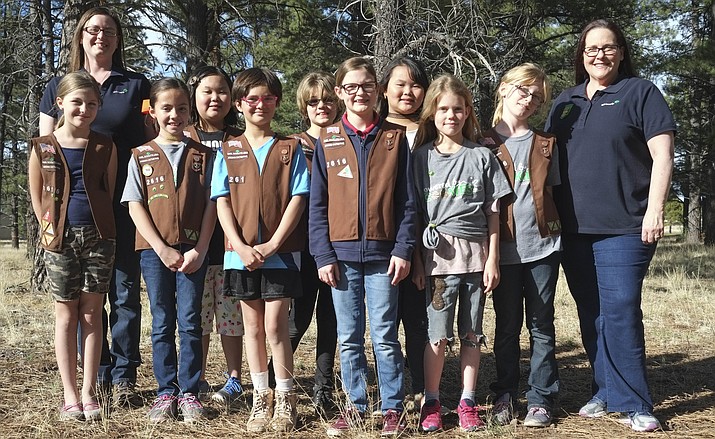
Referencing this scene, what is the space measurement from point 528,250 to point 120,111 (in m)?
2.76

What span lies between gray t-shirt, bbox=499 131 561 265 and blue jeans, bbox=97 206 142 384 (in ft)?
7.68

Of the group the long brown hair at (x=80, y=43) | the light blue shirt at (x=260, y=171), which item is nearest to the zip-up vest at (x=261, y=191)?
the light blue shirt at (x=260, y=171)

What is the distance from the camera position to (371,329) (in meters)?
3.73

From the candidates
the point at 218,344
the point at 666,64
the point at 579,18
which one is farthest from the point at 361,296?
the point at 666,64

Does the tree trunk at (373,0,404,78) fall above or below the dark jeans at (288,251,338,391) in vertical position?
above

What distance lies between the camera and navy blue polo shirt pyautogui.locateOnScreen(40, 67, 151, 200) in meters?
4.32

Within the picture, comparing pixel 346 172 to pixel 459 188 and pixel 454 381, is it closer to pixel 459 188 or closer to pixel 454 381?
pixel 459 188

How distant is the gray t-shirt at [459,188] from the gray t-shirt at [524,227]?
0.50 ft

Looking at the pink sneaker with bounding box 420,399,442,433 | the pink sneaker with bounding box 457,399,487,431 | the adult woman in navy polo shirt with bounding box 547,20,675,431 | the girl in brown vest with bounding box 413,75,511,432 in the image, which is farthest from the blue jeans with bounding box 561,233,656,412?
the pink sneaker with bounding box 420,399,442,433

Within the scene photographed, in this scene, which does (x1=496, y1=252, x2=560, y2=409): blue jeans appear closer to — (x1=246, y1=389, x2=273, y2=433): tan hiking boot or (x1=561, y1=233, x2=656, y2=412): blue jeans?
(x1=561, y1=233, x2=656, y2=412): blue jeans

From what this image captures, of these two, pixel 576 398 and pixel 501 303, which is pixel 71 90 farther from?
pixel 576 398

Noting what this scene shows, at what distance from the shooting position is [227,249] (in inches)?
151

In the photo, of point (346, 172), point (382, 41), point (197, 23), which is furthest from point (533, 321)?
point (197, 23)

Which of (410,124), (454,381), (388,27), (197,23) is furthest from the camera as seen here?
(197,23)
